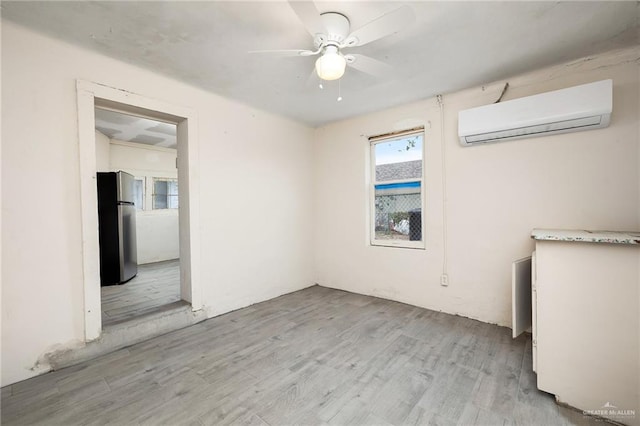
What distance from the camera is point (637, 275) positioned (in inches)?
57.1

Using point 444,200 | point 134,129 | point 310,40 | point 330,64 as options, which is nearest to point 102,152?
point 134,129

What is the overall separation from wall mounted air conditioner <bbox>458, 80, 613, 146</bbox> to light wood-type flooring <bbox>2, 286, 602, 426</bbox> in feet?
Result: 6.25

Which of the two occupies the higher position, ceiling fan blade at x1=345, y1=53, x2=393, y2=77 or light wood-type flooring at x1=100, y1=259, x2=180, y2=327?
ceiling fan blade at x1=345, y1=53, x2=393, y2=77

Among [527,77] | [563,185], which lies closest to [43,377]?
[563,185]

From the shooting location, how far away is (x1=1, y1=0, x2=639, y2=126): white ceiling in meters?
1.70

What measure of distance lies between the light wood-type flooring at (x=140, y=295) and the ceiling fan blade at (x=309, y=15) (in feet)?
9.68

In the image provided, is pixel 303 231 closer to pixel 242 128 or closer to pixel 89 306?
pixel 242 128

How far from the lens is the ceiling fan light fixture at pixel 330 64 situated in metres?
1.74

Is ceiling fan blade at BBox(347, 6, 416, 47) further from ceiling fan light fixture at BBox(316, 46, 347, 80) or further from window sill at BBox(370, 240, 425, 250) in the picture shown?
window sill at BBox(370, 240, 425, 250)

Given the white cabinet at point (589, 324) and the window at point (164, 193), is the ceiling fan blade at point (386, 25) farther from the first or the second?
the window at point (164, 193)

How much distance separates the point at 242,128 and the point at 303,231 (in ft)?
5.70

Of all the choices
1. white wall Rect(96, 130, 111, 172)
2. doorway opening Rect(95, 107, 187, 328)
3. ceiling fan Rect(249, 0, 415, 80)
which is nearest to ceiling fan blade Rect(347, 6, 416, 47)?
ceiling fan Rect(249, 0, 415, 80)

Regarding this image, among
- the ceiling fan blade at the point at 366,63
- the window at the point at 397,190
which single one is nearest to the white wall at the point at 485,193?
the window at the point at 397,190

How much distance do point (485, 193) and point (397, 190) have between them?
1044 mm
